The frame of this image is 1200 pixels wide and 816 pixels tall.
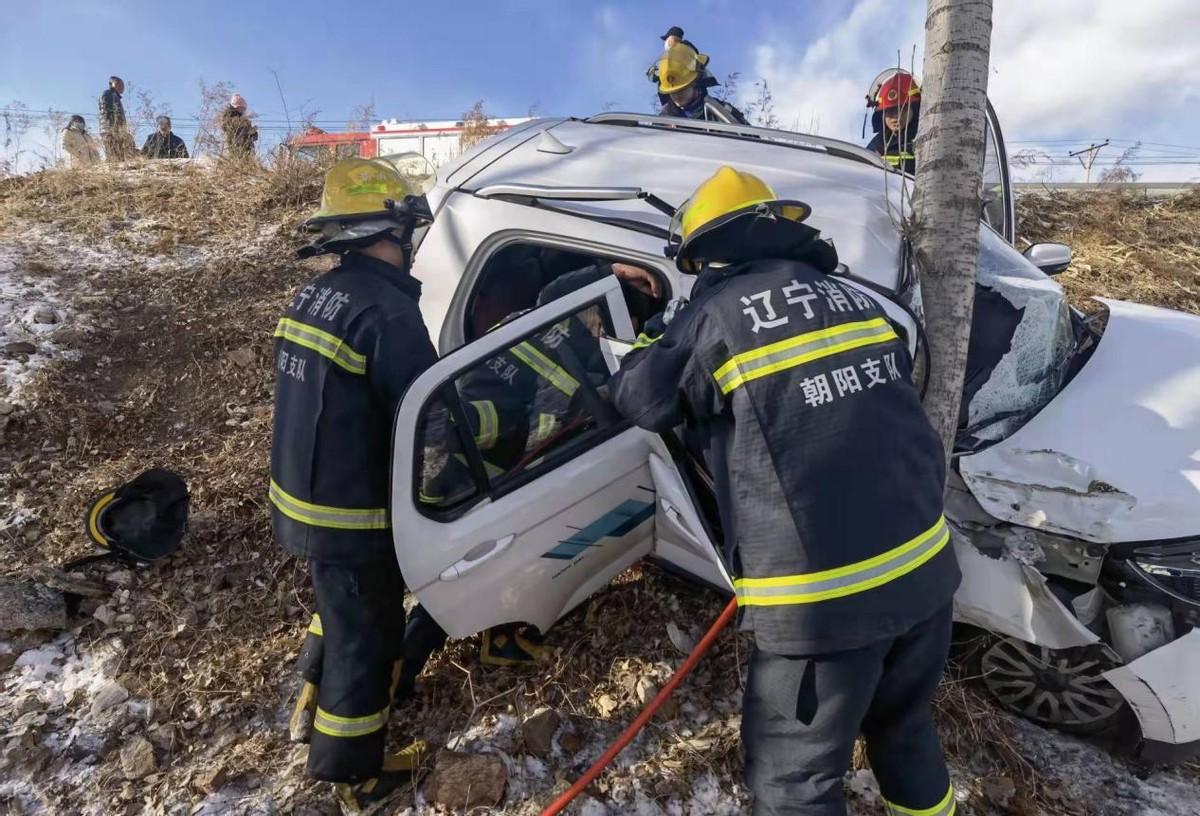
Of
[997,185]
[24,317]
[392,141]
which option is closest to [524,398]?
[997,185]

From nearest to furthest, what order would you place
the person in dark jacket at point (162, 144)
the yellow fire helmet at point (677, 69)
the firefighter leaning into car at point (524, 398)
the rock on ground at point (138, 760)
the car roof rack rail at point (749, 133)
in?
the firefighter leaning into car at point (524, 398), the rock on ground at point (138, 760), the car roof rack rail at point (749, 133), the yellow fire helmet at point (677, 69), the person in dark jacket at point (162, 144)

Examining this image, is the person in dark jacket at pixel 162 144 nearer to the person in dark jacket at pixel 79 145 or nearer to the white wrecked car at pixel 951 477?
the person in dark jacket at pixel 79 145

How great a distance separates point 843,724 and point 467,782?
4.28ft

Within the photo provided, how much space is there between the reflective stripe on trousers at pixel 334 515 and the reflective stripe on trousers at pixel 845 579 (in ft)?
4.06

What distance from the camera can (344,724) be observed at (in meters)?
2.29

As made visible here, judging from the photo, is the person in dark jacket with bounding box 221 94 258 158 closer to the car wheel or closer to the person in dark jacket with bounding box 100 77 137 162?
the person in dark jacket with bounding box 100 77 137 162

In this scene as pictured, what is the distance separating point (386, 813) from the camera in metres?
2.39

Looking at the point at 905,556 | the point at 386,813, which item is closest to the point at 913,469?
the point at 905,556

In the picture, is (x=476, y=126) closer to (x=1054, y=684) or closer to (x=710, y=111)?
(x=710, y=111)

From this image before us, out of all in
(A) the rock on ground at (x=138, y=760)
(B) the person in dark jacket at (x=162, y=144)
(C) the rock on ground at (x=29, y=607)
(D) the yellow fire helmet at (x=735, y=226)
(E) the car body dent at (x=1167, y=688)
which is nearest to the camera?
(D) the yellow fire helmet at (x=735, y=226)

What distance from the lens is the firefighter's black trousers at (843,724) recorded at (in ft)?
5.61

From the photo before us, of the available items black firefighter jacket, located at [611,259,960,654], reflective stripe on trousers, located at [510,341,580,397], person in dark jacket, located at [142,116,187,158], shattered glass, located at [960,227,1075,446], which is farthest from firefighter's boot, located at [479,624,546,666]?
person in dark jacket, located at [142,116,187,158]

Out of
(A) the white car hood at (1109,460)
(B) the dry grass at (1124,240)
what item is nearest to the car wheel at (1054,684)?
(A) the white car hood at (1109,460)

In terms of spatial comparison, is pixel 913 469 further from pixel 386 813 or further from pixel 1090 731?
pixel 386 813
